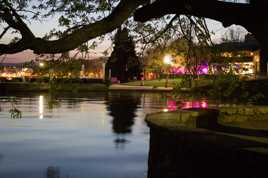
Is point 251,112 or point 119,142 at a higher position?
point 251,112

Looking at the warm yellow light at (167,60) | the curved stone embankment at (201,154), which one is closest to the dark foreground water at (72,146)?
the warm yellow light at (167,60)

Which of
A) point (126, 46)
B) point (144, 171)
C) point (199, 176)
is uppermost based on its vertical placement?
point (126, 46)

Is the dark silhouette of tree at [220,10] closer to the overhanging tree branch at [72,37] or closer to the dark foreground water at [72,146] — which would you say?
the overhanging tree branch at [72,37]

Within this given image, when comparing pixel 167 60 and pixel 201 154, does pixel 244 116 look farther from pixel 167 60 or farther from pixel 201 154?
pixel 201 154

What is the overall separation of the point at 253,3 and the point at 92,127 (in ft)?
47.5

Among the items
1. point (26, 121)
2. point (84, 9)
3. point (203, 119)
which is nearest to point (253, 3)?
point (84, 9)

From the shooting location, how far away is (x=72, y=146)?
54.3 feet

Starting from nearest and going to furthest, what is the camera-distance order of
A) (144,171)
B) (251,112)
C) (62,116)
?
(144,171) → (251,112) → (62,116)

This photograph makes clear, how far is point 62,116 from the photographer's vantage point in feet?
86.2

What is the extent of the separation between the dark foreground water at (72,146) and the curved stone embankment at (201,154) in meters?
1.01

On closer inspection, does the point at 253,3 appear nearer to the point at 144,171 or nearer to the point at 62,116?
the point at 144,171

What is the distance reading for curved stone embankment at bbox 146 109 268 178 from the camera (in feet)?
25.3

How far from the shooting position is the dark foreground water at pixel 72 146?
501 inches

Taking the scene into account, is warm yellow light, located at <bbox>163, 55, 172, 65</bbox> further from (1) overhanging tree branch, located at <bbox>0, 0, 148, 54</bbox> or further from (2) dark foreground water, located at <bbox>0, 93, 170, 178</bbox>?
(1) overhanging tree branch, located at <bbox>0, 0, 148, 54</bbox>
